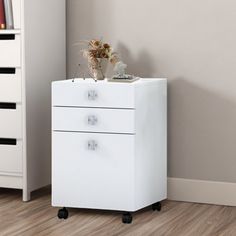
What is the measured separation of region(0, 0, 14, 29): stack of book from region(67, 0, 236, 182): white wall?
19.9 inches

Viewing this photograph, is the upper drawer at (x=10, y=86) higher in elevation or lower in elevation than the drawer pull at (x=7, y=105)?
higher

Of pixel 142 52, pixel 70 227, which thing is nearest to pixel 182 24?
pixel 142 52

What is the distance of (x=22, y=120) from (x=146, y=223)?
2.82ft

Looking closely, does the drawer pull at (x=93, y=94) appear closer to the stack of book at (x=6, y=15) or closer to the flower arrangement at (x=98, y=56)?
the flower arrangement at (x=98, y=56)

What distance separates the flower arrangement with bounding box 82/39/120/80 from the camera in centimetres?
312

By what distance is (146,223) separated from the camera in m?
2.92

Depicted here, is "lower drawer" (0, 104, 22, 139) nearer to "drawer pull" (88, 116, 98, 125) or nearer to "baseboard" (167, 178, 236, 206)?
"drawer pull" (88, 116, 98, 125)

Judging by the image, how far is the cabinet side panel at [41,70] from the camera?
3213mm

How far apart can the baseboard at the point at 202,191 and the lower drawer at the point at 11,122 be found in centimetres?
87

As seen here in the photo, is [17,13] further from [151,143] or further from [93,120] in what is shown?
[151,143]

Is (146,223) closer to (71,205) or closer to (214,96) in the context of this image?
(71,205)

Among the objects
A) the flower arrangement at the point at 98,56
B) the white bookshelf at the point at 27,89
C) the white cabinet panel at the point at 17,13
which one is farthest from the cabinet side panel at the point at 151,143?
the white cabinet panel at the point at 17,13

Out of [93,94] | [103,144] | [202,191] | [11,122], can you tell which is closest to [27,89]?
[11,122]

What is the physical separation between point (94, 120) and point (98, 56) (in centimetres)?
40
